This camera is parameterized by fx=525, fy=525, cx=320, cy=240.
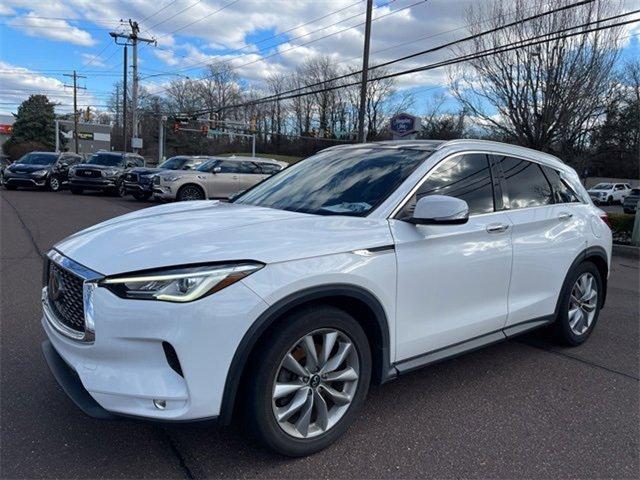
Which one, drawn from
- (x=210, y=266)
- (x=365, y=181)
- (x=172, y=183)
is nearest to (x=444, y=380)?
(x=365, y=181)

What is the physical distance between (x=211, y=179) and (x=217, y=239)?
15.6 metres

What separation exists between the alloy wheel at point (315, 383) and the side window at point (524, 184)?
6.29ft

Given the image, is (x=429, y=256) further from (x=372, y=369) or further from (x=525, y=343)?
(x=525, y=343)

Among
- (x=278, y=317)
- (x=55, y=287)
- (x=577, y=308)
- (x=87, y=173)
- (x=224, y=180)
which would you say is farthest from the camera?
(x=87, y=173)

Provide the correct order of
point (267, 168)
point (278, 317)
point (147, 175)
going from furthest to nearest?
point (147, 175) → point (267, 168) → point (278, 317)

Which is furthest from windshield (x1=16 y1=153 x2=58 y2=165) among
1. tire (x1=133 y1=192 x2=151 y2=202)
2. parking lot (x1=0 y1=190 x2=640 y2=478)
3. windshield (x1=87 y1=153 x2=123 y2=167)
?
parking lot (x1=0 y1=190 x2=640 y2=478)

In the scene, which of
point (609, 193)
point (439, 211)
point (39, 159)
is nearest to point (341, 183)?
point (439, 211)

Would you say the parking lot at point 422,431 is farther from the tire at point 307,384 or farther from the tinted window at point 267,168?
the tinted window at point 267,168

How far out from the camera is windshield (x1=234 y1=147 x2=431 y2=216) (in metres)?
3.39

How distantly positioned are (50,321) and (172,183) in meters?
14.8

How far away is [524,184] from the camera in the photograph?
4.21 meters

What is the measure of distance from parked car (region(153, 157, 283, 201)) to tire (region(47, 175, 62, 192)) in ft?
26.2

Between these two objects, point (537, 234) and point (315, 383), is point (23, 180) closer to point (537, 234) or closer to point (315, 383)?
point (537, 234)

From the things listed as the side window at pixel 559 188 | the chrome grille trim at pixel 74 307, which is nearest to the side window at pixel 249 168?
the side window at pixel 559 188
